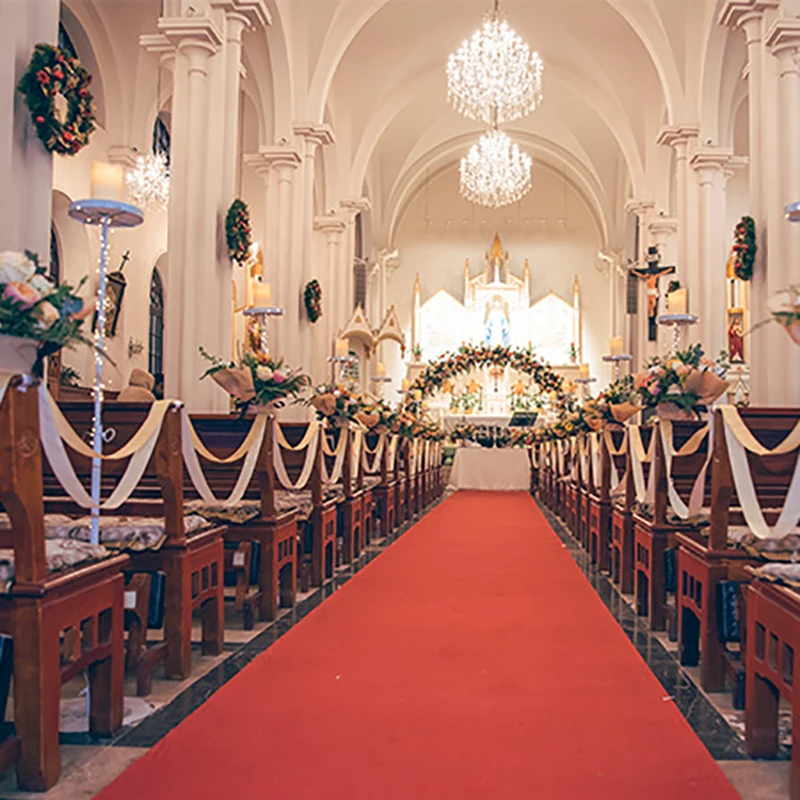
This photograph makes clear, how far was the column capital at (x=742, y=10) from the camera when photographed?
9336 millimetres

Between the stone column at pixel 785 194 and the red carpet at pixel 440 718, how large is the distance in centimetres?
479

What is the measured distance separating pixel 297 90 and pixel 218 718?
40.2ft

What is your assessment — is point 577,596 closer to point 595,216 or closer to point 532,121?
point 532,121

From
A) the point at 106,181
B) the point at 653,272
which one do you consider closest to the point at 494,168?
the point at 653,272

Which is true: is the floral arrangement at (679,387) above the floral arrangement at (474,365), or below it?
below

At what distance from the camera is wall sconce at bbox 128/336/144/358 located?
586 inches

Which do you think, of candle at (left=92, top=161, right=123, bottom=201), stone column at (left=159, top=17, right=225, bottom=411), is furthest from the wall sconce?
candle at (left=92, top=161, right=123, bottom=201)

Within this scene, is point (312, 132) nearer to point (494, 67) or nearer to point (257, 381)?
point (494, 67)

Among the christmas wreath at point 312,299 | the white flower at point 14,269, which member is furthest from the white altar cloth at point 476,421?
the white flower at point 14,269

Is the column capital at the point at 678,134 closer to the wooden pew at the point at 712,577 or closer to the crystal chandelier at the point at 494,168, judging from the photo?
the crystal chandelier at the point at 494,168

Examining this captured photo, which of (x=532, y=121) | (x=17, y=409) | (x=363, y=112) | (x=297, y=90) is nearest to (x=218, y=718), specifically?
(x=17, y=409)

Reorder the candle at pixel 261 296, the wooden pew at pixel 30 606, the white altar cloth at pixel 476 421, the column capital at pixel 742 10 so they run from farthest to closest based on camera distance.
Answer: the white altar cloth at pixel 476 421 → the candle at pixel 261 296 → the column capital at pixel 742 10 → the wooden pew at pixel 30 606

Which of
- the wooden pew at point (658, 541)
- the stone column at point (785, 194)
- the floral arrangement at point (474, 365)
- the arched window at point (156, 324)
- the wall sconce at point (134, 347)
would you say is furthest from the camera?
the floral arrangement at point (474, 365)

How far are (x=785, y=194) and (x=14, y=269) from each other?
8.45m
